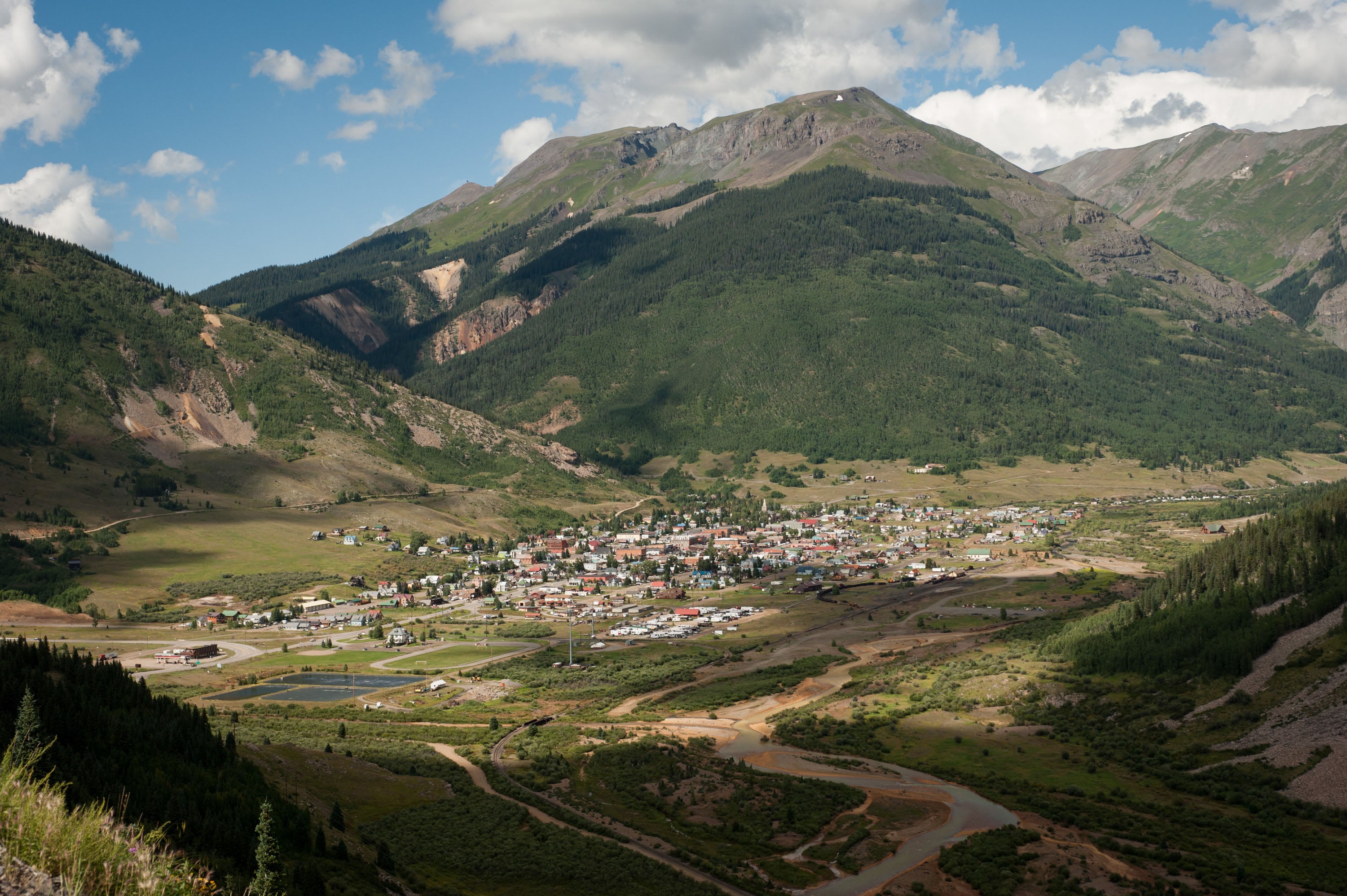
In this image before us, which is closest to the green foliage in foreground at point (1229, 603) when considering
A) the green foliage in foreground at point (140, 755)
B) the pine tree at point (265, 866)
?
the green foliage in foreground at point (140, 755)

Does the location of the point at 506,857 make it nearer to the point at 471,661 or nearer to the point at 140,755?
the point at 140,755

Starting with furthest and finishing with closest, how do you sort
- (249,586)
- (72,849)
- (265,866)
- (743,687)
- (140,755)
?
(249,586) → (743,687) → (140,755) → (265,866) → (72,849)

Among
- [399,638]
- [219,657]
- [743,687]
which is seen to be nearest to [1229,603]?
[743,687]

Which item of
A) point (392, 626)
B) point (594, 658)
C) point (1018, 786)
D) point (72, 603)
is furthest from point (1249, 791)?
point (72, 603)

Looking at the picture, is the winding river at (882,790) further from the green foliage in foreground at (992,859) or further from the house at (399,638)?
the house at (399,638)

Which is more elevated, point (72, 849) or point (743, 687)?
point (72, 849)

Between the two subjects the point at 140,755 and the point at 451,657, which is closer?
the point at 140,755

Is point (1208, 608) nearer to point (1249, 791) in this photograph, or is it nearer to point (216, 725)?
point (1249, 791)

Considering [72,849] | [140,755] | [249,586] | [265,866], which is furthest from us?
[249,586]
